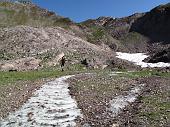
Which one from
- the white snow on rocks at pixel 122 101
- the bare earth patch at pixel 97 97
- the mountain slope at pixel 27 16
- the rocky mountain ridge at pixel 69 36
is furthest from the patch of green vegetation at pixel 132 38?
the white snow on rocks at pixel 122 101

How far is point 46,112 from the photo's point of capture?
29156 millimetres

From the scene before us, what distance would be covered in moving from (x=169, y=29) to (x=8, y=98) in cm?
11130

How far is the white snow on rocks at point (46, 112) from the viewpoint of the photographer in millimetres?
26156

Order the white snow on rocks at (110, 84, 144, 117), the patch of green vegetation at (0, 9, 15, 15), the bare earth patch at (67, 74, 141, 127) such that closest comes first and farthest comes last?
the bare earth patch at (67, 74, 141, 127) → the white snow on rocks at (110, 84, 144, 117) → the patch of green vegetation at (0, 9, 15, 15)

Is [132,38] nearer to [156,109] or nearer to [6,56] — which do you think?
[6,56]

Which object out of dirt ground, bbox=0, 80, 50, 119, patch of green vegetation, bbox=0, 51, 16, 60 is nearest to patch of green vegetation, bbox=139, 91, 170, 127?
dirt ground, bbox=0, 80, 50, 119

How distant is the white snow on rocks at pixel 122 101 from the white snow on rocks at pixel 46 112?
265 centimetres

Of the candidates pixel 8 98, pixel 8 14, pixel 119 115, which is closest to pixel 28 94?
pixel 8 98

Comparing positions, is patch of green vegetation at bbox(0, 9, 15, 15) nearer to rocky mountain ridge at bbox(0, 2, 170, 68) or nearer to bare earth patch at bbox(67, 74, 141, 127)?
rocky mountain ridge at bbox(0, 2, 170, 68)

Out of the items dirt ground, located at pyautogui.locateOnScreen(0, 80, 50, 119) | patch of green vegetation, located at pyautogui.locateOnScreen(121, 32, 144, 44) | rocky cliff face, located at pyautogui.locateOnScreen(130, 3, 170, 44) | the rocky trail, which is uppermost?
rocky cliff face, located at pyautogui.locateOnScreen(130, 3, 170, 44)

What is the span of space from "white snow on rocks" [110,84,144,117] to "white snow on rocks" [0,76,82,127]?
2.65 m

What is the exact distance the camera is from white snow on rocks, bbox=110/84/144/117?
99.2 ft

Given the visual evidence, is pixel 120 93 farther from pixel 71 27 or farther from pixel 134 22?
pixel 134 22

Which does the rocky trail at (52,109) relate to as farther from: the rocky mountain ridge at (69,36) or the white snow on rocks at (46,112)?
the rocky mountain ridge at (69,36)
